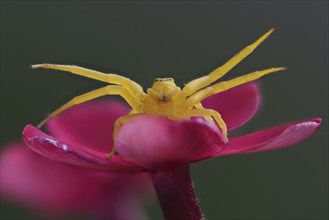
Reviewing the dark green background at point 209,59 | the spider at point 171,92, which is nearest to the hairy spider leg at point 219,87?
the spider at point 171,92

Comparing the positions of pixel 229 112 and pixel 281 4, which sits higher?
pixel 281 4

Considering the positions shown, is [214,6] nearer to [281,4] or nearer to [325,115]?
[281,4]

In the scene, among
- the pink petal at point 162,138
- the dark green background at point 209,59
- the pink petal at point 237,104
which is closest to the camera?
the pink petal at point 162,138

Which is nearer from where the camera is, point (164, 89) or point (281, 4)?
point (164, 89)

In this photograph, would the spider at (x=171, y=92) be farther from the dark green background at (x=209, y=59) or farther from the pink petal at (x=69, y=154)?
the dark green background at (x=209, y=59)

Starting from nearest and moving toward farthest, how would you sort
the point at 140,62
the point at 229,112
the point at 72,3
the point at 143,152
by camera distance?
the point at 143,152 → the point at 229,112 → the point at 140,62 → the point at 72,3

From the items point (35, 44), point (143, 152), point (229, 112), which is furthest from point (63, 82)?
point (143, 152)

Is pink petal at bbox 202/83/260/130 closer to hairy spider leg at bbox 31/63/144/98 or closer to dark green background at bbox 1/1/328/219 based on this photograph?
hairy spider leg at bbox 31/63/144/98
